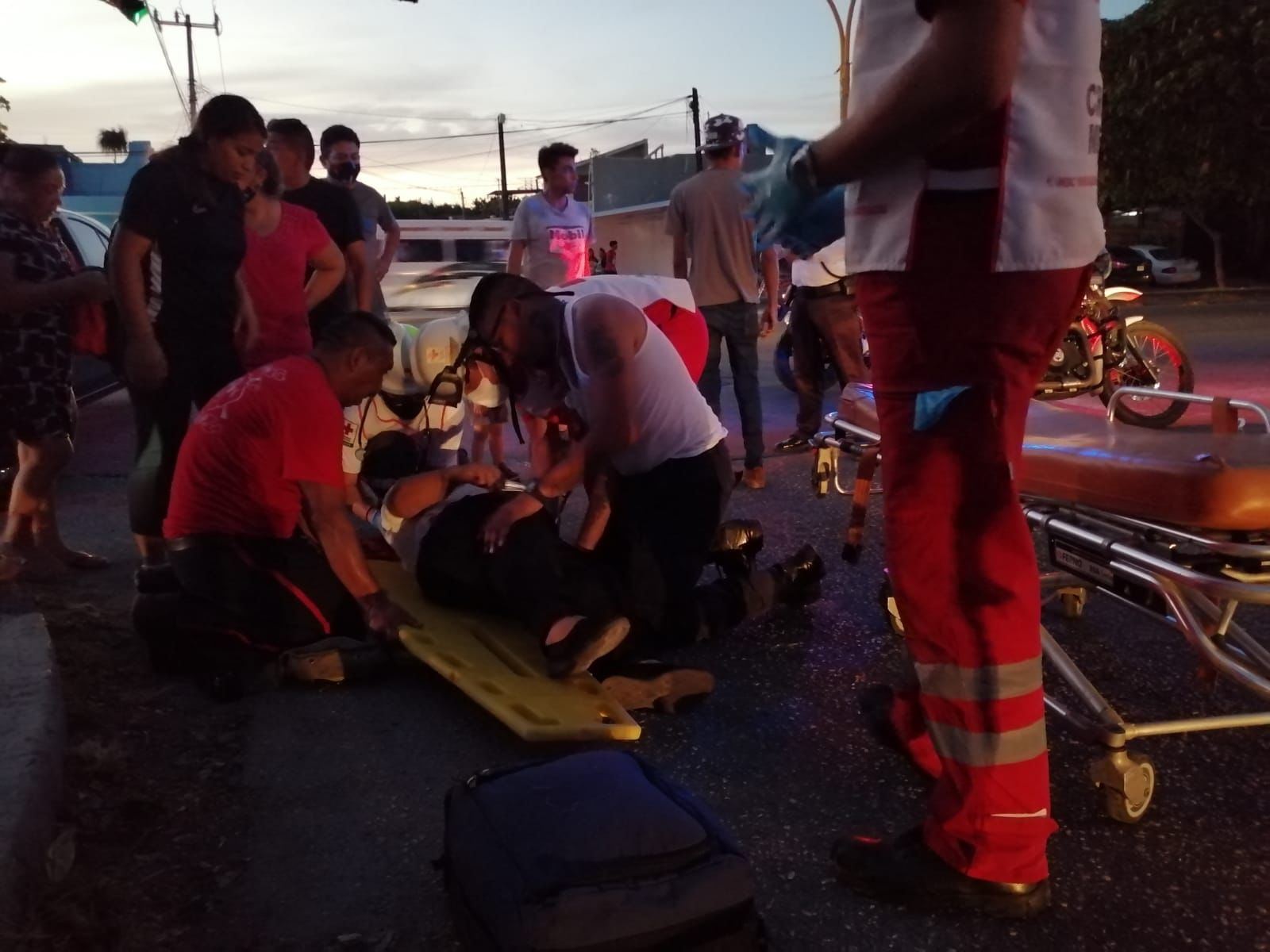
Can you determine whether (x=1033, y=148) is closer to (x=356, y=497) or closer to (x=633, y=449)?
(x=633, y=449)

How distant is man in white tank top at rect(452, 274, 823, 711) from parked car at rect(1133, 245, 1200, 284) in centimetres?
2902

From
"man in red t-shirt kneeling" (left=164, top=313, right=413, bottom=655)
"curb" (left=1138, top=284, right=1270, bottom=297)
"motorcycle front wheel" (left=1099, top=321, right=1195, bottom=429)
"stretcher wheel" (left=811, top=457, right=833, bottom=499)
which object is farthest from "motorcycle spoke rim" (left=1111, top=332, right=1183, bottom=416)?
"curb" (left=1138, top=284, right=1270, bottom=297)

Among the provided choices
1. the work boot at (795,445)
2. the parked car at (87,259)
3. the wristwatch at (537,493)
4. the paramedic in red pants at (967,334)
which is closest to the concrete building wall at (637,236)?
the parked car at (87,259)

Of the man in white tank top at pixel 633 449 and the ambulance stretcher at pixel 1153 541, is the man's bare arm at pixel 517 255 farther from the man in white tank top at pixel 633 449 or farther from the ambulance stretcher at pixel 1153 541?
the ambulance stretcher at pixel 1153 541

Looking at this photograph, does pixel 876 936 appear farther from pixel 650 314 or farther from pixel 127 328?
pixel 127 328

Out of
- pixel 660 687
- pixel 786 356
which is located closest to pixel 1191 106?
pixel 786 356

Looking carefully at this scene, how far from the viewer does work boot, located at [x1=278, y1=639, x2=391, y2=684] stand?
10.6 feet

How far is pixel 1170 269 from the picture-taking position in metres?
29.2

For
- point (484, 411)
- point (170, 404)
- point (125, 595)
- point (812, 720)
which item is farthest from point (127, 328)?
point (812, 720)

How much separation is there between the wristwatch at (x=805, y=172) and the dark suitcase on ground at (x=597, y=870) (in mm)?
1068

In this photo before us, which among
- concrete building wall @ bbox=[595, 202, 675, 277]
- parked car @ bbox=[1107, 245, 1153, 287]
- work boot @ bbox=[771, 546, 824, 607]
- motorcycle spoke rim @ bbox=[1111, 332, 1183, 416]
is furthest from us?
concrete building wall @ bbox=[595, 202, 675, 277]

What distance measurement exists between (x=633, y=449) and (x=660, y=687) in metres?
0.86

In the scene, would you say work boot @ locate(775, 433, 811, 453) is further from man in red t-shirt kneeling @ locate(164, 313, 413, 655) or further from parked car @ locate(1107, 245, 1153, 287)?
parked car @ locate(1107, 245, 1153, 287)

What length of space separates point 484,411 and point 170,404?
44.5 inches
